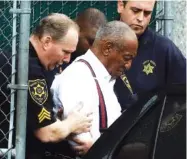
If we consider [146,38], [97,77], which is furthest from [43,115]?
[146,38]

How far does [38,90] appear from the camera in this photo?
16.1ft

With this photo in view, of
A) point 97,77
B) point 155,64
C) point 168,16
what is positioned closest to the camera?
point 97,77

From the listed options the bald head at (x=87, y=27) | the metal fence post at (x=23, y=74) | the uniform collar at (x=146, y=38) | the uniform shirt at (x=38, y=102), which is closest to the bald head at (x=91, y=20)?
the bald head at (x=87, y=27)

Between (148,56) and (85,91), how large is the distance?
1.06 m

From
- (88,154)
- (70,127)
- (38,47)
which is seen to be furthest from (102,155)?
(38,47)

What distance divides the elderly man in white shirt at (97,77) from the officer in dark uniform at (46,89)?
0.24 ft

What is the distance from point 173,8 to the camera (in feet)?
21.5

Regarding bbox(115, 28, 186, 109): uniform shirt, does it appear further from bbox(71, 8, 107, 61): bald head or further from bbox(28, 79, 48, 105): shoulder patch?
bbox(28, 79, 48, 105): shoulder patch

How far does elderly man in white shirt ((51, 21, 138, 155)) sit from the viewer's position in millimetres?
5004

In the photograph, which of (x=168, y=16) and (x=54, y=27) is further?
(x=168, y=16)

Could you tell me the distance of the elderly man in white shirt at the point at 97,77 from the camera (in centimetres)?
500

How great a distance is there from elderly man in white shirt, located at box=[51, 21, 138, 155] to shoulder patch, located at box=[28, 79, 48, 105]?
16cm

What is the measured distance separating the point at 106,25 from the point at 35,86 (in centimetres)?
72

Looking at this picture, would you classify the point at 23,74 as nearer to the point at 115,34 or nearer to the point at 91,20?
the point at 115,34
